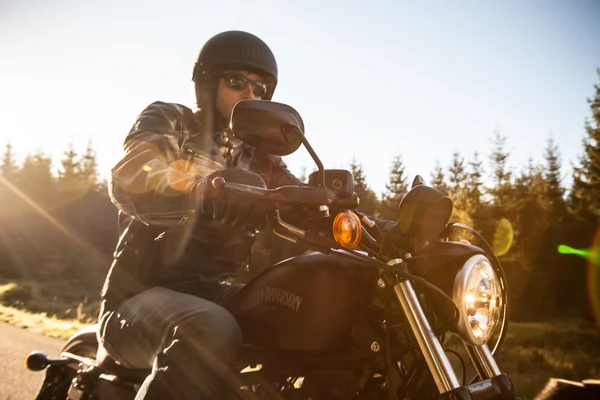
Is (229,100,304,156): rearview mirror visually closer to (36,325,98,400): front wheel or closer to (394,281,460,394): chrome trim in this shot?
(394,281,460,394): chrome trim

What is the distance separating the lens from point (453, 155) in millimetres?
54250

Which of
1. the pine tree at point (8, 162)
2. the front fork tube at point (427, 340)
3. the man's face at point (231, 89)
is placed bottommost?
the front fork tube at point (427, 340)

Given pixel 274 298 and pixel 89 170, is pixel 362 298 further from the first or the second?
pixel 89 170

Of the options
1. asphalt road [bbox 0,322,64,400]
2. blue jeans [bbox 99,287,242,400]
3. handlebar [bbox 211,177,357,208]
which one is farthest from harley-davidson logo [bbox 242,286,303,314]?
asphalt road [bbox 0,322,64,400]

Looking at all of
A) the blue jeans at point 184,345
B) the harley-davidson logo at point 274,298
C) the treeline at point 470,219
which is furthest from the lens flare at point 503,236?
the blue jeans at point 184,345

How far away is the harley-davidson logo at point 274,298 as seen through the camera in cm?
188

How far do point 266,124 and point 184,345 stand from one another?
3.13 ft

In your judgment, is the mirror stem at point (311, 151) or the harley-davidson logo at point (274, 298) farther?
the harley-davidson logo at point (274, 298)

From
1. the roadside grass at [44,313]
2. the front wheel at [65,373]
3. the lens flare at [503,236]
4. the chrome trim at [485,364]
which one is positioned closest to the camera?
the chrome trim at [485,364]

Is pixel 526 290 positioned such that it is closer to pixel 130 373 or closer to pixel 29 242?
pixel 130 373

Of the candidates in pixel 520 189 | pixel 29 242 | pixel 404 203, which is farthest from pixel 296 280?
pixel 29 242

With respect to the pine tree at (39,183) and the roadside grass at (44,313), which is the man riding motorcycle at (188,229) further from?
the pine tree at (39,183)

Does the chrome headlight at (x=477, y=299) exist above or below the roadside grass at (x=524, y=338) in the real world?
above

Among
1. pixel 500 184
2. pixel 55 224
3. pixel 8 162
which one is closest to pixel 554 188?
pixel 500 184
